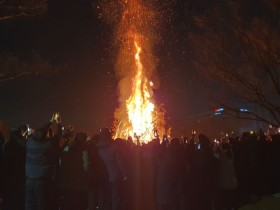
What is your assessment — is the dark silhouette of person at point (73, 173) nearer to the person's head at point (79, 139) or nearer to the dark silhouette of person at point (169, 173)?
the person's head at point (79, 139)

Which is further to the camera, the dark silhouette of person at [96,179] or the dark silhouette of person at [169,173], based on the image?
the dark silhouette of person at [169,173]

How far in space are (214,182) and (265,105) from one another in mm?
5344

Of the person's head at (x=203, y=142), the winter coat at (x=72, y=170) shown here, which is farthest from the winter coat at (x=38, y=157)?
the person's head at (x=203, y=142)

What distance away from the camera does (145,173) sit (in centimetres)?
1027

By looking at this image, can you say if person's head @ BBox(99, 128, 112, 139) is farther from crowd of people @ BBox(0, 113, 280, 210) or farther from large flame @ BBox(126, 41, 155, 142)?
large flame @ BBox(126, 41, 155, 142)

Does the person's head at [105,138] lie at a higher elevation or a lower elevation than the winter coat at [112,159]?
higher

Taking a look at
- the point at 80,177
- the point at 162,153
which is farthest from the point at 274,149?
the point at 80,177

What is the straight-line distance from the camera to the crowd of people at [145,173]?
8852mm

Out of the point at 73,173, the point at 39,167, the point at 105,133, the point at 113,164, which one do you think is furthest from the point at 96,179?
the point at 39,167

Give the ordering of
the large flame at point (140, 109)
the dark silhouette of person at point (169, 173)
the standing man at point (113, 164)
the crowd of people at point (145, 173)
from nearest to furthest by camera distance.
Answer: the crowd of people at point (145, 173)
the standing man at point (113, 164)
the dark silhouette of person at point (169, 173)
the large flame at point (140, 109)

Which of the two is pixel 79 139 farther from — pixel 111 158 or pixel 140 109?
pixel 140 109

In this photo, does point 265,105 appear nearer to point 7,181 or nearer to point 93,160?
point 93,160

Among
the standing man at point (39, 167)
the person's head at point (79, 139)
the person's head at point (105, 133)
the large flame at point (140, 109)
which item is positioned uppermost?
the large flame at point (140, 109)

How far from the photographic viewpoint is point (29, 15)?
15.8 metres
